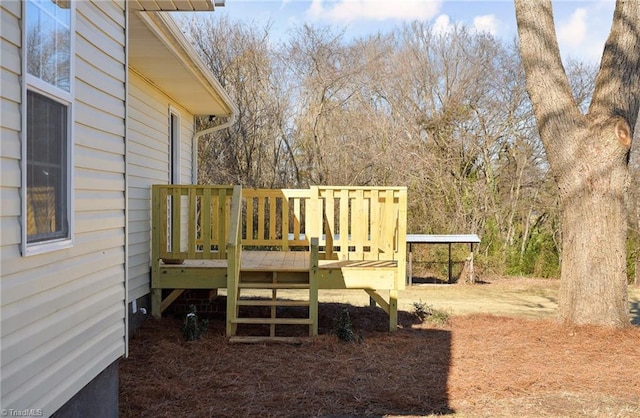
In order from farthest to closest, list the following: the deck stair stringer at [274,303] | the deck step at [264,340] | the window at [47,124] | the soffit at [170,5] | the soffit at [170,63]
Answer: the deck stair stringer at [274,303], the deck step at [264,340], the soffit at [170,63], the soffit at [170,5], the window at [47,124]

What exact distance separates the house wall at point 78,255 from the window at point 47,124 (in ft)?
0.28

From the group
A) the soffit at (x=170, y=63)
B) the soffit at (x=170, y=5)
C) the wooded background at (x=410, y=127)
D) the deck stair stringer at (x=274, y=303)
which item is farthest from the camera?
the wooded background at (x=410, y=127)

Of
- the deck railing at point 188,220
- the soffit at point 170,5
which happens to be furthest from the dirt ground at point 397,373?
the soffit at point 170,5

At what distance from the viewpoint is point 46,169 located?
9.54 feet

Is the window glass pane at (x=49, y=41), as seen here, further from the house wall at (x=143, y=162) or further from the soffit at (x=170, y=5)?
the house wall at (x=143, y=162)

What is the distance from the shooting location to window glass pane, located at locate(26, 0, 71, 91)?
2760 mm

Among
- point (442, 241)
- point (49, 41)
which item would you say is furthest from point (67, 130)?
point (442, 241)

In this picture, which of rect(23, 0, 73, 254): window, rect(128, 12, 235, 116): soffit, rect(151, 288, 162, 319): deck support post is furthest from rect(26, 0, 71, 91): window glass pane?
rect(151, 288, 162, 319): deck support post

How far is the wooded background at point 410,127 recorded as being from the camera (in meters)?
15.6

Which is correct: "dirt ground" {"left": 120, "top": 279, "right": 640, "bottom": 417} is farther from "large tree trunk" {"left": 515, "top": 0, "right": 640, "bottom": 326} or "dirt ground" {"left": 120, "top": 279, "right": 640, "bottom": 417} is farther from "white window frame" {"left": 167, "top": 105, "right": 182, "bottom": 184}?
"white window frame" {"left": 167, "top": 105, "right": 182, "bottom": 184}

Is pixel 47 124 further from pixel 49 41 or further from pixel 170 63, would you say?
pixel 170 63

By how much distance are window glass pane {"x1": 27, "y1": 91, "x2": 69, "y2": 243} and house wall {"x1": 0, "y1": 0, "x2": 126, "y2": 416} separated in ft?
0.38

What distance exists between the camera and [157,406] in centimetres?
432

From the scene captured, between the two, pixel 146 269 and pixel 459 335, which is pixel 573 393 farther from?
pixel 146 269
